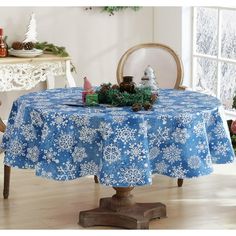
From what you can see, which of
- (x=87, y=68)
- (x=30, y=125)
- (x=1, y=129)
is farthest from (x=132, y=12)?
(x=30, y=125)

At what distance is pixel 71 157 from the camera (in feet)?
13.3

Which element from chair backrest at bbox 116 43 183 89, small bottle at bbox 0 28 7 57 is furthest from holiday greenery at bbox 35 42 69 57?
chair backrest at bbox 116 43 183 89

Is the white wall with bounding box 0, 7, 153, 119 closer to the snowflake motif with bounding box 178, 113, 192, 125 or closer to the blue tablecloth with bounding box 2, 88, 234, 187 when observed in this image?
the blue tablecloth with bounding box 2, 88, 234, 187

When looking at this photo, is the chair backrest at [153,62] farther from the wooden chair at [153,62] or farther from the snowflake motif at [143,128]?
the snowflake motif at [143,128]

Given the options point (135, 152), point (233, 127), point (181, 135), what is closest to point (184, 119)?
point (181, 135)

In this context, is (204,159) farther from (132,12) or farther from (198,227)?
(132,12)

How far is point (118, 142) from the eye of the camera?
3.95 m

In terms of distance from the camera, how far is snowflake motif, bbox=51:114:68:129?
13.3 ft

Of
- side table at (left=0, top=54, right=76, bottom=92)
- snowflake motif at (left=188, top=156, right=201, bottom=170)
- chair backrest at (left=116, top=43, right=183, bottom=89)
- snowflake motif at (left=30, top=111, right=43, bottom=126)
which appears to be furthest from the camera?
side table at (left=0, top=54, right=76, bottom=92)

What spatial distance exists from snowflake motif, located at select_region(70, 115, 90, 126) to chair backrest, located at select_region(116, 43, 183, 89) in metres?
1.52

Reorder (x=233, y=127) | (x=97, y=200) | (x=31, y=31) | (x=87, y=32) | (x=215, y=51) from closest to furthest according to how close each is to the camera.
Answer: (x=97, y=200) < (x=233, y=127) < (x=31, y=31) < (x=215, y=51) < (x=87, y=32)

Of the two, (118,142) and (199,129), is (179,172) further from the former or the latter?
(118,142)

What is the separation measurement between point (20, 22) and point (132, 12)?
1050 millimetres

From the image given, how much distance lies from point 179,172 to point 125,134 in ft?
1.18
